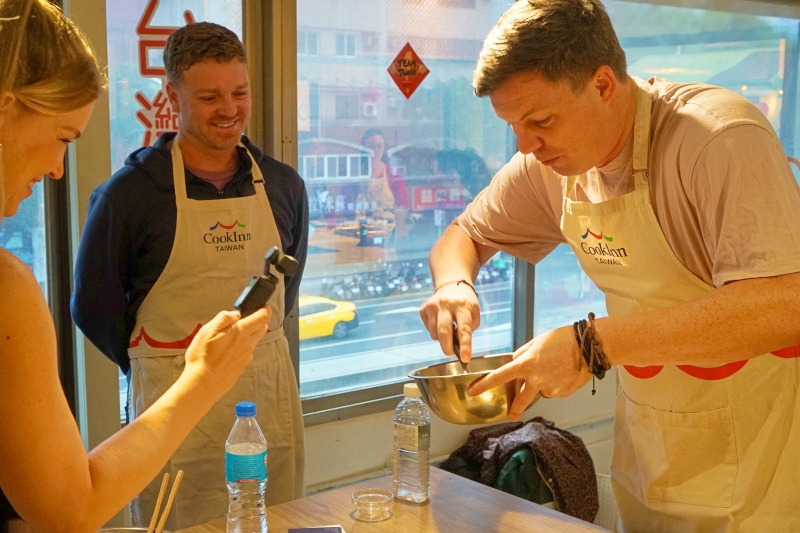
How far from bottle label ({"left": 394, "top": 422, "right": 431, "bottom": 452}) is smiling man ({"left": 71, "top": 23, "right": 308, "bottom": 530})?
0.80 meters

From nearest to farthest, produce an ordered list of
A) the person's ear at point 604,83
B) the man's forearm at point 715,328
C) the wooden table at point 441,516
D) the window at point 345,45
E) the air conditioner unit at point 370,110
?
the man's forearm at point 715,328 < the person's ear at point 604,83 < the wooden table at point 441,516 < the window at point 345,45 < the air conditioner unit at point 370,110

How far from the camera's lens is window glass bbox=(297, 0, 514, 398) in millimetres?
3480

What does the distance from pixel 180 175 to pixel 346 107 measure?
3.74 feet

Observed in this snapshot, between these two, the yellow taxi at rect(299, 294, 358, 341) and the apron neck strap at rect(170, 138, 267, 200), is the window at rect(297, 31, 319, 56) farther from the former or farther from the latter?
the yellow taxi at rect(299, 294, 358, 341)

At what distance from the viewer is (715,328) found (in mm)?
1457

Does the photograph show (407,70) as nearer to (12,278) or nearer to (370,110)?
(370,110)

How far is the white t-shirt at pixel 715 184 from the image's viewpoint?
1438 millimetres

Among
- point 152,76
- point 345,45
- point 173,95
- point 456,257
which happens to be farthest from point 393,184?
point 456,257

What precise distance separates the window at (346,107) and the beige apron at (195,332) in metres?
0.89

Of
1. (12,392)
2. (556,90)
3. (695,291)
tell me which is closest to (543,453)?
(695,291)

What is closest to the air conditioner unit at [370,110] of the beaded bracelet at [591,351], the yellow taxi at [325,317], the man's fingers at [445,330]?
the yellow taxi at [325,317]

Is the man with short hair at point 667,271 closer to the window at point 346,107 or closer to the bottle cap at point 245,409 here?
the bottle cap at point 245,409

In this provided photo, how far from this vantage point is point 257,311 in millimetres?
1640

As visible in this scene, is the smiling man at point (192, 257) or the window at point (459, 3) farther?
the window at point (459, 3)
